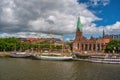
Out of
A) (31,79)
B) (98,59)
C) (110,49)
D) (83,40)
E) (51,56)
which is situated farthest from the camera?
(83,40)

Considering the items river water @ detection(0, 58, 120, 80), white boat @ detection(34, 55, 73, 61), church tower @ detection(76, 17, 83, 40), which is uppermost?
church tower @ detection(76, 17, 83, 40)

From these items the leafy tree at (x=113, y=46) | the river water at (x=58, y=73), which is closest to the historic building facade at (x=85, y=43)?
the leafy tree at (x=113, y=46)

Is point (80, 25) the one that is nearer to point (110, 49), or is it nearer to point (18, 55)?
point (110, 49)

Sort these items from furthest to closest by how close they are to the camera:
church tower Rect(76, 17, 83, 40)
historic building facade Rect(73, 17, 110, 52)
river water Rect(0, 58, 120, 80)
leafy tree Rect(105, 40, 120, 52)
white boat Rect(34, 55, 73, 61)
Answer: church tower Rect(76, 17, 83, 40) < historic building facade Rect(73, 17, 110, 52) < leafy tree Rect(105, 40, 120, 52) < white boat Rect(34, 55, 73, 61) < river water Rect(0, 58, 120, 80)

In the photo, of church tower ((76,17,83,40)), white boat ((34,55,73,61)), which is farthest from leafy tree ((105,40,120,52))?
church tower ((76,17,83,40))

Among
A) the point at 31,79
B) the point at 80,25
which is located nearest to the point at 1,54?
the point at 80,25

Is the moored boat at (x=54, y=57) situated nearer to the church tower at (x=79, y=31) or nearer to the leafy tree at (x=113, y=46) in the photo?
the leafy tree at (x=113, y=46)

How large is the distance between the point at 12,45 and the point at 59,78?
128 m

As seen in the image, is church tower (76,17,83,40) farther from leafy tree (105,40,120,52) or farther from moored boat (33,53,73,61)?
moored boat (33,53,73,61)

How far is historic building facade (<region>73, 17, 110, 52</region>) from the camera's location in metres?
179

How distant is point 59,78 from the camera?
5316cm

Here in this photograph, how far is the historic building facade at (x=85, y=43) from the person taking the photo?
178625 mm

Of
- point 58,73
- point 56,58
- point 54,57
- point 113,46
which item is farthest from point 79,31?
point 58,73

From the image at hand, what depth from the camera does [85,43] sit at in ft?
609
